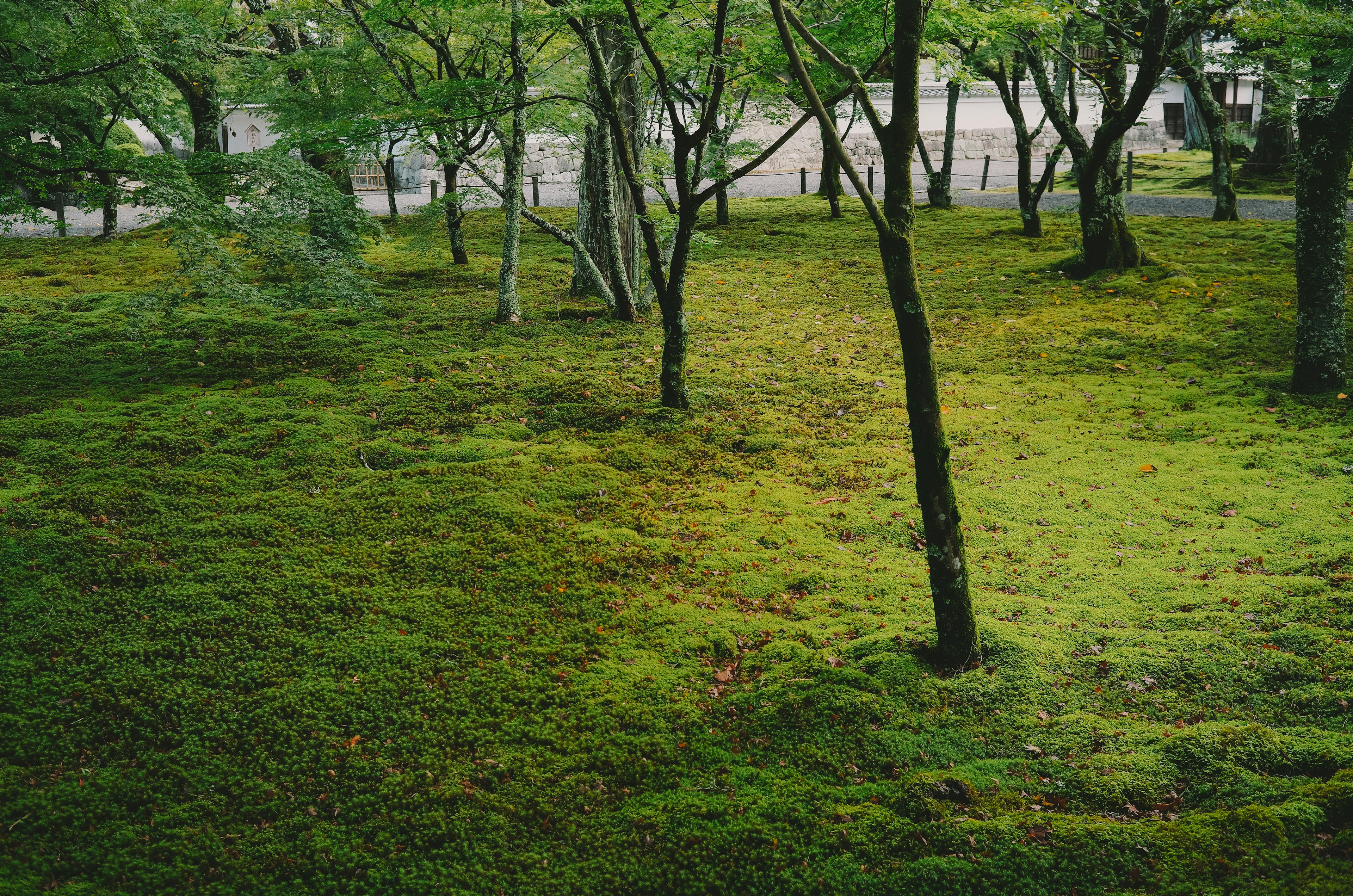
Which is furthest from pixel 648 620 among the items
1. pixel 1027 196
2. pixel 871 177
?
pixel 871 177

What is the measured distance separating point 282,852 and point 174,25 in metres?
9.24

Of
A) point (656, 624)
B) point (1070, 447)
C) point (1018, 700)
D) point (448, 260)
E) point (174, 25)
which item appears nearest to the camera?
point (1018, 700)

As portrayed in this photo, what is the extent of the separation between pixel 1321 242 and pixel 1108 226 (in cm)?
463

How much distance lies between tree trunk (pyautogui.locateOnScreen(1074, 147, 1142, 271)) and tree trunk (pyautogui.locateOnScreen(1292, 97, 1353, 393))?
13.0 ft

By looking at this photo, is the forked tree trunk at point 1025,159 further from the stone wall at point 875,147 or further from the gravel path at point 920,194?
the stone wall at point 875,147

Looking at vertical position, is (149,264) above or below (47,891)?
above

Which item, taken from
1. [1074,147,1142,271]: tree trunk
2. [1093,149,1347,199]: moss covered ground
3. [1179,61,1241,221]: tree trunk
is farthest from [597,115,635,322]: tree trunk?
[1093,149,1347,199]: moss covered ground

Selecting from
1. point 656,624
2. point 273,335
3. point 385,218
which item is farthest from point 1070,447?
point 385,218

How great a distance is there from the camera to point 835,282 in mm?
12898

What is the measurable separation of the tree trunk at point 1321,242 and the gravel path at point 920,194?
4.14 meters

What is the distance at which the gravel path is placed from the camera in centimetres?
1634

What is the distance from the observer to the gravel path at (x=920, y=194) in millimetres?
16344

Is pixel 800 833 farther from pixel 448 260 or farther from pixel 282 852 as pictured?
pixel 448 260

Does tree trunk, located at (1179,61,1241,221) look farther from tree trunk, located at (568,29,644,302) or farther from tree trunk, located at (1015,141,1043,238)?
tree trunk, located at (568,29,644,302)
